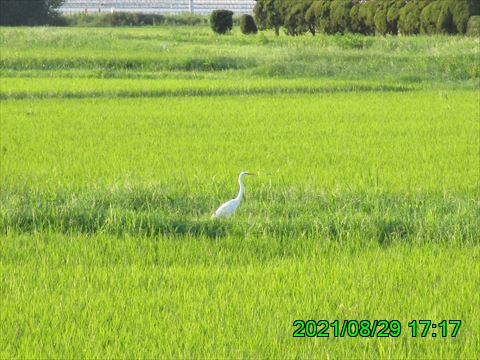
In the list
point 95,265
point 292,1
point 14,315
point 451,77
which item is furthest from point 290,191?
point 292,1

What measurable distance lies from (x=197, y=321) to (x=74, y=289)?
785 millimetres

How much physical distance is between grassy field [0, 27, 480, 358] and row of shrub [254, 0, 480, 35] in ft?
54.3

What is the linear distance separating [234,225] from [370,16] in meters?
30.7

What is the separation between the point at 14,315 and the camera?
4.42 m

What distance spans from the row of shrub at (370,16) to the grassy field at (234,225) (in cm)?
1654

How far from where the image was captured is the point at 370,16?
1417 inches

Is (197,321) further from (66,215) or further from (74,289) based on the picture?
(66,215)

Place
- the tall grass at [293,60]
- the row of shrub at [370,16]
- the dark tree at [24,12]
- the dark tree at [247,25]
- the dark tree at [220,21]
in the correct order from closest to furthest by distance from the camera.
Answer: the tall grass at [293,60] → the row of shrub at [370,16] → the dark tree at [220,21] → the dark tree at [247,25] → the dark tree at [24,12]

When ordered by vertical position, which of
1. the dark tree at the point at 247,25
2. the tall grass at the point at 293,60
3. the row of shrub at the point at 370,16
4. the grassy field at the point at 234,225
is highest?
the grassy field at the point at 234,225

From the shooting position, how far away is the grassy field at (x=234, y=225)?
4.25 metres

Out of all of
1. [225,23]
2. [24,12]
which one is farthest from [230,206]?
[24,12]

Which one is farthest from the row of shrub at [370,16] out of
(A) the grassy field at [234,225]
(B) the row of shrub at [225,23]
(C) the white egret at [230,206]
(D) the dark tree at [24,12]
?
(C) the white egret at [230,206]

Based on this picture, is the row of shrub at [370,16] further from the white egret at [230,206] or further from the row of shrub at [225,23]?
the white egret at [230,206]

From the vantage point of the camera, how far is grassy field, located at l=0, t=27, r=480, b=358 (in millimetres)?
4250
